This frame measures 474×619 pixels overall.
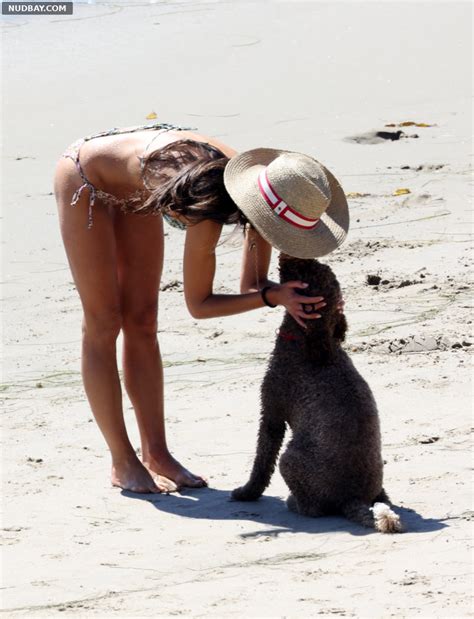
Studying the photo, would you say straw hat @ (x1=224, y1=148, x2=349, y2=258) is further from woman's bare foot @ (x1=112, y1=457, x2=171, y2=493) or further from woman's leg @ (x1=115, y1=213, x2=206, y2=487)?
woman's bare foot @ (x1=112, y1=457, x2=171, y2=493)

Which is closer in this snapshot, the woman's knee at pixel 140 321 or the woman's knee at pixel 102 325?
the woman's knee at pixel 102 325

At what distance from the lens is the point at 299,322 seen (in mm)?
4203

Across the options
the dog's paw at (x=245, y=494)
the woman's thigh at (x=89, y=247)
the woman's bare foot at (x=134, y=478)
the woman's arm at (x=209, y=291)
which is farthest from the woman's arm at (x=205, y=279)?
the woman's bare foot at (x=134, y=478)

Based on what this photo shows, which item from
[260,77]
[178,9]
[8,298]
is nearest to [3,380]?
[8,298]

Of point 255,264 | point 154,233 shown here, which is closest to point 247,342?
point 154,233

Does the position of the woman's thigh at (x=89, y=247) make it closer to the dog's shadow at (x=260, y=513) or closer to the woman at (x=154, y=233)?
the woman at (x=154, y=233)

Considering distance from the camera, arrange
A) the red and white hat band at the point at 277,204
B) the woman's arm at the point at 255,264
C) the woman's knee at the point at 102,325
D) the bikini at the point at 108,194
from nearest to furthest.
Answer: the red and white hat band at the point at 277,204, the woman's arm at the point at 255,264, the bikini at the point at 108,194, the woman's knee at the point at 102,325

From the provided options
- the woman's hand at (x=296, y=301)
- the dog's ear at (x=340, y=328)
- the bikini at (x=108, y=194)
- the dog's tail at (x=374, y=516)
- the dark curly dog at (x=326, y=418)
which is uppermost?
the bikini at (x=108, y=194)

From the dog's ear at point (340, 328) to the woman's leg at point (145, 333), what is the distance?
0.93 m

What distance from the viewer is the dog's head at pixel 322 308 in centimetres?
420

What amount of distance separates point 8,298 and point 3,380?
142cm

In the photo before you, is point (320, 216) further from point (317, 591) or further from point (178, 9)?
point (178, 9)

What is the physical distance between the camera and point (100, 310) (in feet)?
15.5

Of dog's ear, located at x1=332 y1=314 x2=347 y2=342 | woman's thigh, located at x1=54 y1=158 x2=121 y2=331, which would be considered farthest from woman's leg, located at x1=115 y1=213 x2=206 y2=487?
dog's ear, located at x1=332 y1=314 x2=347 y2=342
